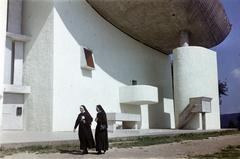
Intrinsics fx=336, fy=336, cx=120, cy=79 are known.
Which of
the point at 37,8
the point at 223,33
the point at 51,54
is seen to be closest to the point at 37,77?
the point at 51,54

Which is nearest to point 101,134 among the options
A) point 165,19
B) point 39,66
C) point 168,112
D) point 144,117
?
point 39,66

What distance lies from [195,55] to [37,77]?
457 inches

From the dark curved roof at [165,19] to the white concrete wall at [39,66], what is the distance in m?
3.92

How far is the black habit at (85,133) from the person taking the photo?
28.4 feet

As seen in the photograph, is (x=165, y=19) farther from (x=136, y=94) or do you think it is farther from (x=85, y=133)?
(x=85, y=133)

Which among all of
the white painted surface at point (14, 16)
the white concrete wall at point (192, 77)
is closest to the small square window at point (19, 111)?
the white painted surface at point (14, 16)

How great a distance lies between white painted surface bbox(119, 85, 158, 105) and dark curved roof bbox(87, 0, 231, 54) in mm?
4751

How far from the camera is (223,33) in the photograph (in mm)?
30172

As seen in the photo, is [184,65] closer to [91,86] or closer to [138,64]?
[138,64]

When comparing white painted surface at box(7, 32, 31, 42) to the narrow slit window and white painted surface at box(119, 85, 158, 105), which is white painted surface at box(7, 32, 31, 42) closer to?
the narrow slit window

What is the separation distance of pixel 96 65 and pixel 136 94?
3780 millimetres

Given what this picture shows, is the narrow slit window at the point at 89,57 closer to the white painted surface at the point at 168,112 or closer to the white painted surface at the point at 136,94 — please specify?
the white painted surface at the point at 136,94

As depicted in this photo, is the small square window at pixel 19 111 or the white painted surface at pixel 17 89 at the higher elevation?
the white painted surface at pixel 17 89

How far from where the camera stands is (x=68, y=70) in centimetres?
1986
